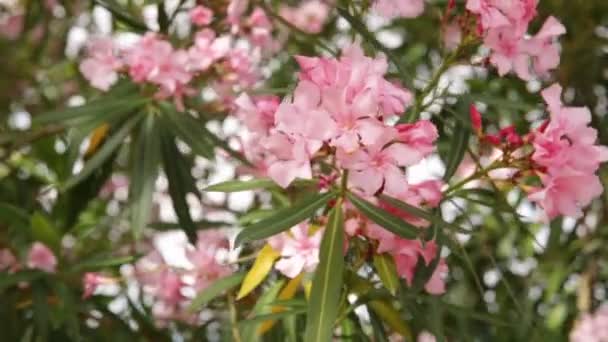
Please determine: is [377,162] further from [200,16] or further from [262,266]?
[200,16]

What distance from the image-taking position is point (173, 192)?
1753mm

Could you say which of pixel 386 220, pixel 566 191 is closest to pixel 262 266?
pixel 386 220

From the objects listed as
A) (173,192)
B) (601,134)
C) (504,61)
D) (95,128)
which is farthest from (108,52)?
(601,134)

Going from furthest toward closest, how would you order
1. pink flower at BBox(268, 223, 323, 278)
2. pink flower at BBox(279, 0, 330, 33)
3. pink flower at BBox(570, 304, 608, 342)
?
1. pink flower at BBox(279, 0, 330, 33)
2. pink flower at BBox(570, 304, 608, 342)
3. pink flower at BBox(268, 223, 323, 278)

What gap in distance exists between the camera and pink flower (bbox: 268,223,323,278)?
1252mm

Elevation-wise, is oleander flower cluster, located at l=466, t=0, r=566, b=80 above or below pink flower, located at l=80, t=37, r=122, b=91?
above

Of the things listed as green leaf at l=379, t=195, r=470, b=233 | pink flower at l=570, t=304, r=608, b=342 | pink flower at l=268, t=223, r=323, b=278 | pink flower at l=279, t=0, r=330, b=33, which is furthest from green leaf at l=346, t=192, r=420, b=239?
pink flower at l=279, t=0, r=330, b=33

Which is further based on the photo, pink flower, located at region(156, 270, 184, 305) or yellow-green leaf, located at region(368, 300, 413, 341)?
pink flower, located at region(156, 270, 184, 305)

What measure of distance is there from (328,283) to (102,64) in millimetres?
763

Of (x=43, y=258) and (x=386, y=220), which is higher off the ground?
(x=386, y=220)

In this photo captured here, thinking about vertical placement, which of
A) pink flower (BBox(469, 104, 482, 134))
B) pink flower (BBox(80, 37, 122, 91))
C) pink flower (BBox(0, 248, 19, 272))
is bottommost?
pink flower (BBox(0, 248, 19, 272))

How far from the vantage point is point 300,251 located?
4.14 ft

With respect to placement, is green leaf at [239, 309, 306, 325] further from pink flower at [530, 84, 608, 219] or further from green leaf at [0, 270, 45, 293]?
green leaf at [0, 270, 45, 293]

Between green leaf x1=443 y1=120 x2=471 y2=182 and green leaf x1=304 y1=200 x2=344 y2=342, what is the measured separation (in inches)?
9.6
